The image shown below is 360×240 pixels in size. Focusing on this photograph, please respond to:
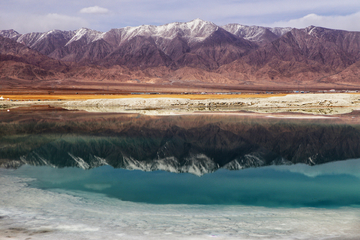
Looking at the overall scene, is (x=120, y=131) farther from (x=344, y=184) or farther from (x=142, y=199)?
(x=344, y=184)

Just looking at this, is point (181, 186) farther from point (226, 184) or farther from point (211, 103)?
point (211, 103)

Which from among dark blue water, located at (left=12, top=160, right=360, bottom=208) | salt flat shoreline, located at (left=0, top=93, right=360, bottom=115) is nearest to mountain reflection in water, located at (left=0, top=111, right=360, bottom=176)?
dark blue water, located at (left=12, top=160, right=360, bottom=208)

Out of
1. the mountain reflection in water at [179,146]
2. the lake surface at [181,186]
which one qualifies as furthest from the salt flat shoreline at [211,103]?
the lake surface at [181,186]

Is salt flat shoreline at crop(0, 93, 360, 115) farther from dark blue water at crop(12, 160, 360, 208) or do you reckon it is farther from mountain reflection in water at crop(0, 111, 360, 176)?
dark blue water at crop(12, 160, 360, 208)

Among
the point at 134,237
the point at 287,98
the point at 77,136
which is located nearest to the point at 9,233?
the point at 134,237

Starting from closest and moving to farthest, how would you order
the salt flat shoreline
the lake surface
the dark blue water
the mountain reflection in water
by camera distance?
the lake surface < the dark blue water < the mountain reflection in water < the salt flat shoreline

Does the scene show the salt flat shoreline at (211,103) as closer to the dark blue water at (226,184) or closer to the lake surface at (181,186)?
the lake surface at (181,186)

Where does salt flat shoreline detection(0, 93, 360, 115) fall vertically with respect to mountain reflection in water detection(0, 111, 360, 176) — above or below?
below
